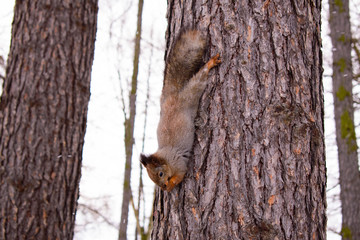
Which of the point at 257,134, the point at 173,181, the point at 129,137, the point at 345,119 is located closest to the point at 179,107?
the point at 173,181

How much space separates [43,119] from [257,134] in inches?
56.7

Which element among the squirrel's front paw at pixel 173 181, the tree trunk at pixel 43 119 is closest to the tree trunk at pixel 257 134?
the squirrel's front paw at pixel 173 181

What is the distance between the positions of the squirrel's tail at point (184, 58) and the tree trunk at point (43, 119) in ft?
2.08

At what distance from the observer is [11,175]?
2.35 m

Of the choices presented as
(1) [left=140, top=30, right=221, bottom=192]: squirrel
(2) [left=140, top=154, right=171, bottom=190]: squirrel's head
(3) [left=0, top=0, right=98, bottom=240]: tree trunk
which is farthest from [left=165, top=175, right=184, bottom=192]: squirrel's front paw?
(3) [left=0, top=0, right=98, bottom=240]: tree trunk

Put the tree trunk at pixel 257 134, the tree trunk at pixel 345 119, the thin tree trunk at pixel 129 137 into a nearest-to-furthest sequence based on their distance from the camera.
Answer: the tree trunk at pixel 257 134, the tree trunk at pixel 345 119, the thin tree trunk at pixel 129 137

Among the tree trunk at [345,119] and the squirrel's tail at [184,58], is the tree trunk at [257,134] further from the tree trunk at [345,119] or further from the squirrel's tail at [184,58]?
the tree trunk at [345,119]

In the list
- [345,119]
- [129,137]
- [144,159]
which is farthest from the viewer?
[129,137]

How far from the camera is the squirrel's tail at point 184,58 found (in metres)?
2.05

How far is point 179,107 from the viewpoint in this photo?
2592 millimetres

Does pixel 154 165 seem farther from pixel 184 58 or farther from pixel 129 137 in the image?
pixel 129 137

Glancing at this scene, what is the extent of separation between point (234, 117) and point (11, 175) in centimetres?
150

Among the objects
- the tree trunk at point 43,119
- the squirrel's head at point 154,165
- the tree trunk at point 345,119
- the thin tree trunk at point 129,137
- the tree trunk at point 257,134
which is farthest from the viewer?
the thin tree trunk at point 129,137

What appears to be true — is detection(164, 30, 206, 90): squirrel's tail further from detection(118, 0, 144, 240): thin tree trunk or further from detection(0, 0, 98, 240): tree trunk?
detection(118, 0, 144, 240): thin tree trunk
